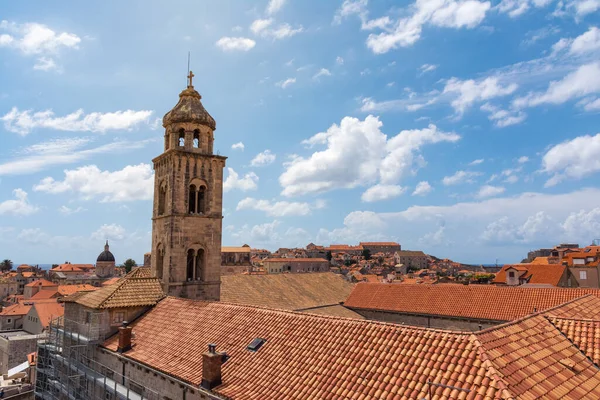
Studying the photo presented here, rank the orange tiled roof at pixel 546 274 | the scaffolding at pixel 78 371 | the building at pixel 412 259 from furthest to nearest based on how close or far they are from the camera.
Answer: the building at pixel 412 259 → the orange tiled roof at pixel 546 274 → the scaffolding at pixel 78 371

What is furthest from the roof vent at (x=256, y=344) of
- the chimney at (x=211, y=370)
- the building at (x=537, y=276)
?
the building at (x=537, y=276)

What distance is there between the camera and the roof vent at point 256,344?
12130mm

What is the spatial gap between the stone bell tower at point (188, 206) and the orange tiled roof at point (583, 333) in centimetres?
1560

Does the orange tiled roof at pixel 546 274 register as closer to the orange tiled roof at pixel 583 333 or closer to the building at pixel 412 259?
the orange tiled roof at pixel 583 333

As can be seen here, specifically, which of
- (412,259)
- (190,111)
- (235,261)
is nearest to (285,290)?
(190,111)

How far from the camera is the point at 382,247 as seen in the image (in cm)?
17912

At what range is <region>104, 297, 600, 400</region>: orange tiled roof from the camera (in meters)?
8.18

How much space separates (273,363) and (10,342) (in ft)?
144

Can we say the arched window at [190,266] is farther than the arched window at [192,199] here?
No

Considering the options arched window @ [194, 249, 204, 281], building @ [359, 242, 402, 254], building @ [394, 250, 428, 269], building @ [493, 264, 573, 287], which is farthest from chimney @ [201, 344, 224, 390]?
building @ [359, 242, 402, 254]

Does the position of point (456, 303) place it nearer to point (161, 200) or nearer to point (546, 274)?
point (161, 200)

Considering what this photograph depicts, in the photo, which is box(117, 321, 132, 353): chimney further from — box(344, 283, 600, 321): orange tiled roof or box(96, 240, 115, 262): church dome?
box(96, 240, 115, 262): church dome

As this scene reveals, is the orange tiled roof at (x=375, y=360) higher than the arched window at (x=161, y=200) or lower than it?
lower

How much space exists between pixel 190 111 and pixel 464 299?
1999cm
